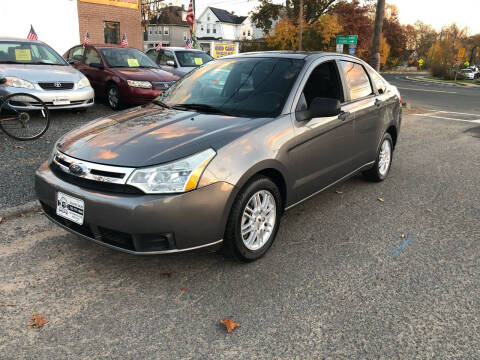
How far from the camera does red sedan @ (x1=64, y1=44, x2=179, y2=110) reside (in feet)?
30.2

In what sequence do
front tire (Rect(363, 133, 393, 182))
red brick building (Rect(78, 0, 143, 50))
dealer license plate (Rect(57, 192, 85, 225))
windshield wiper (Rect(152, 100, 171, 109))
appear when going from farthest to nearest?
red brick building (Rect(78, 0, 143, 50)), front tire (Rect(363, 133, 393, 182)), windshield wiper (Rect(152, 100, 171, 109)), dealer license plate (Rect(57, 192, 85, 225))

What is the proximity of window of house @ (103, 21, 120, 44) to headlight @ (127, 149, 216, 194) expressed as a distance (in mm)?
20361

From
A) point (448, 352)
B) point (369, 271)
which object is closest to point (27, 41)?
point (369, 271)

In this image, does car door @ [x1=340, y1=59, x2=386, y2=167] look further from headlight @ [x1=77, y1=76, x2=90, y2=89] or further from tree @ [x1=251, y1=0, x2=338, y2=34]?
tree @ [x1=251, y1=0, x2=338, y2=34]

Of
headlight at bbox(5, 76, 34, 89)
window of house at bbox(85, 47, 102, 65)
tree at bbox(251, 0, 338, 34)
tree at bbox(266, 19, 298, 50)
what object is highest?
tree at bbox(251, 0, 338, 34)

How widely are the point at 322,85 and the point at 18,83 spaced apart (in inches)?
229

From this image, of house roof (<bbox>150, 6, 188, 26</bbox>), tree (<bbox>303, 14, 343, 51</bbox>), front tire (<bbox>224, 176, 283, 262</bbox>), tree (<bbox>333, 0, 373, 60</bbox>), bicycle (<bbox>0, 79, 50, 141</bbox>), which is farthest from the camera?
house roof (<bbox>150, 6, 188, 26</bbox>)

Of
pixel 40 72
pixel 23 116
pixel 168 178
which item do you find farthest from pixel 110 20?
pixel 168 178

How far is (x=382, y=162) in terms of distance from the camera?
5.47 metres

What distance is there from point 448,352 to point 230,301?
1.36 meters

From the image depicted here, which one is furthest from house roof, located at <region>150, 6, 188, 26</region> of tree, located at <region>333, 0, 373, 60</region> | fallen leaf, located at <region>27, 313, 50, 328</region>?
fallen leaf, located at <region>27, 313, 50, 328</region>

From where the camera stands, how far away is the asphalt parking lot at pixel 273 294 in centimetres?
242

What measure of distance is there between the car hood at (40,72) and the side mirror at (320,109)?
19.4 ft

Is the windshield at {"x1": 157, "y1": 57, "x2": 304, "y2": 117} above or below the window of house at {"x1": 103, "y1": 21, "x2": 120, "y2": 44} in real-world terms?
below
